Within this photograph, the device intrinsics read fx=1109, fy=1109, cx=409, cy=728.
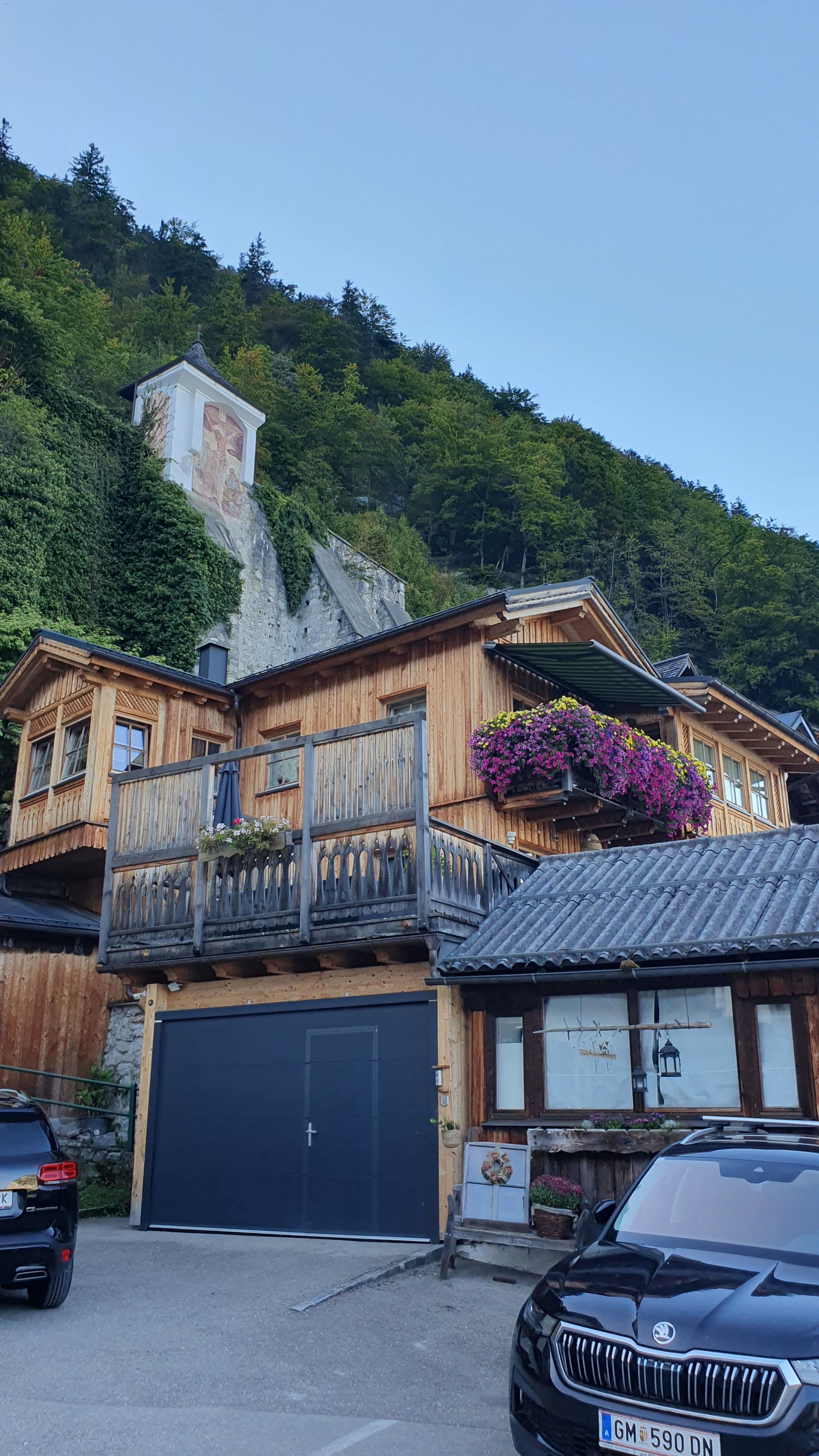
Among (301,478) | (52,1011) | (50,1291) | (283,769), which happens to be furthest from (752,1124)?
(301,478)

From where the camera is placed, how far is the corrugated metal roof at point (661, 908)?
11.1 m

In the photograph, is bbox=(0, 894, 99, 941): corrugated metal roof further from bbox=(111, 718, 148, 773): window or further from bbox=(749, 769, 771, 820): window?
bbox=(749, 769, 771, 820): window

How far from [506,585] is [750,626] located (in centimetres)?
1161

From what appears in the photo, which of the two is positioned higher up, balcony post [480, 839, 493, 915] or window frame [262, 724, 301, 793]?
window frame [262, 724, 301, 793]

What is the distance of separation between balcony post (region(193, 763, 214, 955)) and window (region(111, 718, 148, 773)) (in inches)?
226

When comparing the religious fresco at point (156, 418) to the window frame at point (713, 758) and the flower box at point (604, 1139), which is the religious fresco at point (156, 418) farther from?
the flower box at point (604, 1139)

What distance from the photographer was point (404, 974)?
1299 cm

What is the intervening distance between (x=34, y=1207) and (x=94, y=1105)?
922cm

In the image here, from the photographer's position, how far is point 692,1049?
1134 centimetres

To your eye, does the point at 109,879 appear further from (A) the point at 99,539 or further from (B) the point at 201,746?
(A) the point at 99,539

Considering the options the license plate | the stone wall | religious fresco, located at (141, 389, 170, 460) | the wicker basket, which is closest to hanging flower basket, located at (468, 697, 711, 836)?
the stone wall

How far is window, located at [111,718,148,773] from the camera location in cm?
1970

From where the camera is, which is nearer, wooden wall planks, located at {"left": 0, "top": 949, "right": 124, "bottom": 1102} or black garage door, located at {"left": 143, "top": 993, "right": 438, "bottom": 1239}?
black garage door, located at {"left": 143, "top": 993, "right": 438, "bottom": 1239}

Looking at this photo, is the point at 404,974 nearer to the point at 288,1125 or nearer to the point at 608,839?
the point at 288,1125
